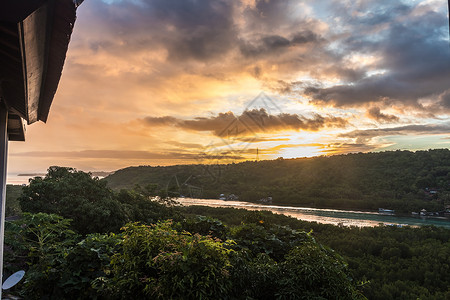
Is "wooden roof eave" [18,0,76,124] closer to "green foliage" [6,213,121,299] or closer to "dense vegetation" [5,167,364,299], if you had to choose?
"dense vegetation" [5,167,364,299]

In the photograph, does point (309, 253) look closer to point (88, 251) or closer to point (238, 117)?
point (88, 251)

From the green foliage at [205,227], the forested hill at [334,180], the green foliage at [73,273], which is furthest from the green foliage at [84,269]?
the forested hill at [334,180]

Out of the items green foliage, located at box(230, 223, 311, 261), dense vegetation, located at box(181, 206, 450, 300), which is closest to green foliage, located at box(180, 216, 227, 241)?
green foliage, located at box(230, 223, 311, 261)

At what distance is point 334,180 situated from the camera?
37.4m

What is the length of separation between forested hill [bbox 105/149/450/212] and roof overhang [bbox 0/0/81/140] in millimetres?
21889

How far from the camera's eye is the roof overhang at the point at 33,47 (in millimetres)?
894

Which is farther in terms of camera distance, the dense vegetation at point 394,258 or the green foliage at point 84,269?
the dense vegetation at point 394,258

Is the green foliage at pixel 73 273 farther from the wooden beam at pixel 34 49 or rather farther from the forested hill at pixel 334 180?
the forested hill at pixel 334 180

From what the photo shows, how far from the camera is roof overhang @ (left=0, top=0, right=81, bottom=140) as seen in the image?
2.93 feet

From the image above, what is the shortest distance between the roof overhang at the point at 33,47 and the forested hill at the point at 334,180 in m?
21.9

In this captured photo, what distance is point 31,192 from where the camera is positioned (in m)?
8.83

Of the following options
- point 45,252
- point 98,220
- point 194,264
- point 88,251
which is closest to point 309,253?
point 194,264

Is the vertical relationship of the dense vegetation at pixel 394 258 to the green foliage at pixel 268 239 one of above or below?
below

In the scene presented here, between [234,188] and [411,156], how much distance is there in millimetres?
21701
